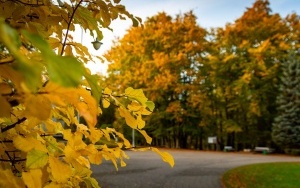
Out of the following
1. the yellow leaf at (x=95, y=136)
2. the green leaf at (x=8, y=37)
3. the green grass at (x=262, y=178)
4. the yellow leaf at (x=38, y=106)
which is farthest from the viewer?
the green grass at (x=262, y=178)

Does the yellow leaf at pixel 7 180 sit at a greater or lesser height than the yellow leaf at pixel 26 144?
lesser

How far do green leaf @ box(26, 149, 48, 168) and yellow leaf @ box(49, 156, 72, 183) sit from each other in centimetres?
2

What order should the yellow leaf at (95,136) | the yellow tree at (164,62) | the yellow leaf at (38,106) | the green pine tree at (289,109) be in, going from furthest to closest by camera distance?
the yellow tree at (164,62) → the green pine tree at (289,109) → the yellow leaf at (95,136) → the yellow leaf at (38,106)

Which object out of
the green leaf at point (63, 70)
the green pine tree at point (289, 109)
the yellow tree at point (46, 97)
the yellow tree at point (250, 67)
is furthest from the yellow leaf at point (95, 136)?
the yellow tree at point (250, 67)

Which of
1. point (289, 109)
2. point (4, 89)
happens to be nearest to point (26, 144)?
point (4, 89)

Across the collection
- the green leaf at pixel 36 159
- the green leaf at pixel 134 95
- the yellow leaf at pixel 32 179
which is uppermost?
the green leaf at pixel 134 95

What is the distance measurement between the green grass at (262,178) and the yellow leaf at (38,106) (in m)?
8.26

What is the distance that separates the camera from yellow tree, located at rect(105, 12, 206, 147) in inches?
901

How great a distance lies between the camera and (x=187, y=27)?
2323 centimetres

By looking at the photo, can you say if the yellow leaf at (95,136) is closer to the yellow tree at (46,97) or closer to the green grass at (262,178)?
the yellow tree at (46,97)

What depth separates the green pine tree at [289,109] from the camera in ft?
66.0

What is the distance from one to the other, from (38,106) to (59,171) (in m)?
0.27

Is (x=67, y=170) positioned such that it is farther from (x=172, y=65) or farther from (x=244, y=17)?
(x=244, y=17)

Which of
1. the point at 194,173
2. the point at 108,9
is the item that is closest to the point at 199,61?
the point at 194,173
